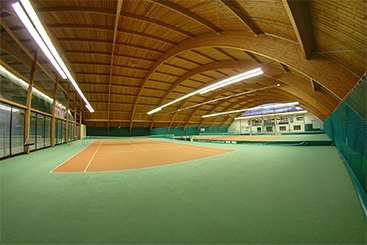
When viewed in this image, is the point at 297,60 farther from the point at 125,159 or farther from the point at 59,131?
the point at 59,131

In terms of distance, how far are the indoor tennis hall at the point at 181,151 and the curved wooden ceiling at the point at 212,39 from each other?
79mm

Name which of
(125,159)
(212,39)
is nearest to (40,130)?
(125,159)

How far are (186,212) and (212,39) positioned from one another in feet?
40.5

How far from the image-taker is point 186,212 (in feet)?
7.91

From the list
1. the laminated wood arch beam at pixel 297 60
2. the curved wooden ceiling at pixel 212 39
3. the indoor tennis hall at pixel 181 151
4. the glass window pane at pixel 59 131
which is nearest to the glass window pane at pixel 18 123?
the indoor tennis hall at pixel 181 151

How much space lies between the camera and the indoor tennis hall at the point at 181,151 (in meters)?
2.09

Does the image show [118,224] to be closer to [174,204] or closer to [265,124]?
[174,204]

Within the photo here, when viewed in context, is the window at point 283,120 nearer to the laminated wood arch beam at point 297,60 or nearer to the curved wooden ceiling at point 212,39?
the curved wooden ceiling at point 212,39

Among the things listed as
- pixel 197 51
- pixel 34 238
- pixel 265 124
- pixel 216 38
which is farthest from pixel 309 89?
pixel 265 124

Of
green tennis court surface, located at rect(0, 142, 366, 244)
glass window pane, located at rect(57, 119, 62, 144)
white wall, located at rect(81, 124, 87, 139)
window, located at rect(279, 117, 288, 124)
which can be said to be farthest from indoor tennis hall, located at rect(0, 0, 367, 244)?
window, located at rect(279, 117, 288, 124)

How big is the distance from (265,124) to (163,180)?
172 feet

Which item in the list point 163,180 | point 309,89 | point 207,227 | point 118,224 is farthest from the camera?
point 309,89

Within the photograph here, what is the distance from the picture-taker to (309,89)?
44.7 ft

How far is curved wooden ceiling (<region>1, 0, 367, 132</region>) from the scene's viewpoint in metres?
6.56
